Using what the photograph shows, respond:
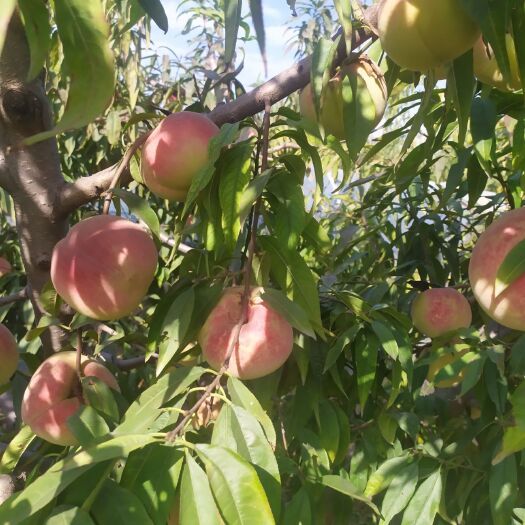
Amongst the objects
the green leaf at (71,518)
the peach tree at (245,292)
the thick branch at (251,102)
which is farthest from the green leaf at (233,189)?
the green leaf at (71,518)

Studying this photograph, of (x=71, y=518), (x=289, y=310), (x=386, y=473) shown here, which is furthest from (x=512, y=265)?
(x=386, y=473)

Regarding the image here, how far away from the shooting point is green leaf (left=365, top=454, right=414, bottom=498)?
3.31 feet

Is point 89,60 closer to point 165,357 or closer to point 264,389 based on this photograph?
point 165,357

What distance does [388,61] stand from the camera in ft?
2.87

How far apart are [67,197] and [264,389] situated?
39 cm

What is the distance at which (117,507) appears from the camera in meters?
0.49

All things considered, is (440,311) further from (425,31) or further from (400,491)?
(425,31)

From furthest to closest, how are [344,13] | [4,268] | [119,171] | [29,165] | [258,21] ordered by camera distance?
1. [4,268]
2. [29,165]
3. [119,171]
4. [344,13]
5. [258,21]

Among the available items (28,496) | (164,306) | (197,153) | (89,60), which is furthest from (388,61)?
(28,496)

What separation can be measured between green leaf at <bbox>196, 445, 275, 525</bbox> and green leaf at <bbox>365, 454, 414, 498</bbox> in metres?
0.60

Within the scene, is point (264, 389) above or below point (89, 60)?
below

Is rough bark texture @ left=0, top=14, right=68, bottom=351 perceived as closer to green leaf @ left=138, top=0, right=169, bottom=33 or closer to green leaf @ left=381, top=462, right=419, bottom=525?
green leaf @ left=138, top=0, right=169, bottom=33

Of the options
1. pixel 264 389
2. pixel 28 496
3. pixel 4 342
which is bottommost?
pixel 264 389

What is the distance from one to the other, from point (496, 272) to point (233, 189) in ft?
0.99
